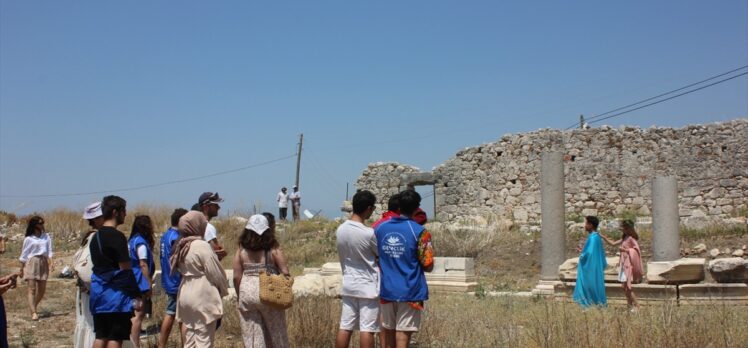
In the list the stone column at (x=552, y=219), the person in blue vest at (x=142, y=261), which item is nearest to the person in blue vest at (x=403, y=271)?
the person in blue vest at (x=142, y=261)

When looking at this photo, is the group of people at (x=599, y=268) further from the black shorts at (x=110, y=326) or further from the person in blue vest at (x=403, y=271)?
the black shorts at (x=110, y=326)

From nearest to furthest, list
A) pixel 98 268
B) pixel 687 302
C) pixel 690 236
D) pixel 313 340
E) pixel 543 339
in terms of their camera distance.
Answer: pixel 98 268, pixel 543 339, pixel 313 340, pixel 687 302, pixel 690 236

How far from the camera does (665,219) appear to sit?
532 inches

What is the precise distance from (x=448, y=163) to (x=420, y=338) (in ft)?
58.1

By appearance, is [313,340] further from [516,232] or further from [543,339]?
[516,232]

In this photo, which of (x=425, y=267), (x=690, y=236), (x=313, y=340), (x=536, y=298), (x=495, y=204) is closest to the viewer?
(x=425, y=267)

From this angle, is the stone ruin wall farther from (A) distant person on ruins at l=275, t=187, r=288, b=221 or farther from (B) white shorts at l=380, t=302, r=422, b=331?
(B) white shorts at l=380, t=302, r=422, b=331

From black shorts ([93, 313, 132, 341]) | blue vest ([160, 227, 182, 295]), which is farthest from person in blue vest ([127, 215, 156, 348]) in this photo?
black shorts ([93, 313, 132, 341])

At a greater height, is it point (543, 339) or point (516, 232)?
point (516, 232)

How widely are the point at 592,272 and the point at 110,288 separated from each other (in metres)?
7.20

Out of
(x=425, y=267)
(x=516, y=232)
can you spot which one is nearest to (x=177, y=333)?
(x=425, y=267)

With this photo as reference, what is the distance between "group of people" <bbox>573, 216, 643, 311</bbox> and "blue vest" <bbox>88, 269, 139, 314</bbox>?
6.87 m

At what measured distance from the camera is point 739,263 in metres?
10.3

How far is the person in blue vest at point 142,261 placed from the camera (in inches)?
272
